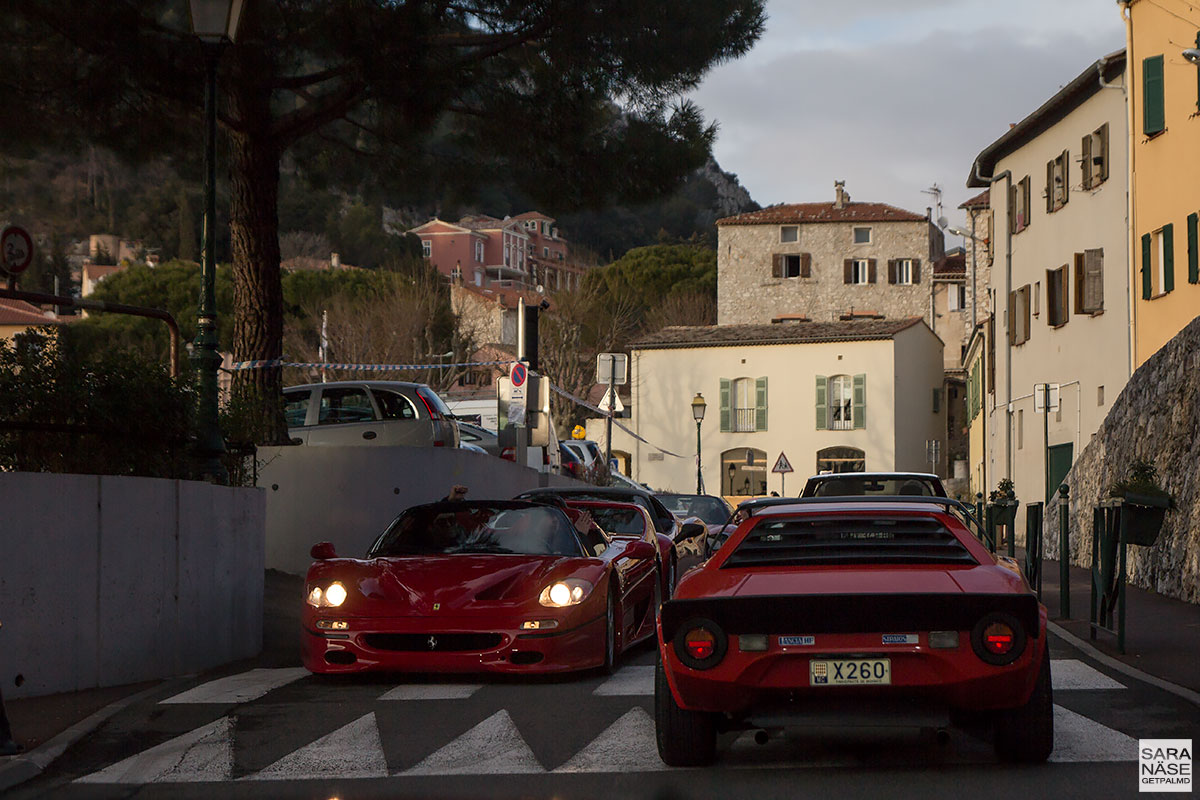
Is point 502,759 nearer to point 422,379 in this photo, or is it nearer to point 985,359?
point 985,359

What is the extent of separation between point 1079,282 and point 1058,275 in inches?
89.8

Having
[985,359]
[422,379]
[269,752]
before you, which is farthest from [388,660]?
[422,379]

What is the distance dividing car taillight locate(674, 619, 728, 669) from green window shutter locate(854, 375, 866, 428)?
59363 millimetres

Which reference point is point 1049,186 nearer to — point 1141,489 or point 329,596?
point 1141,489

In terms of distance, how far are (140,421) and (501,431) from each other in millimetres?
17605

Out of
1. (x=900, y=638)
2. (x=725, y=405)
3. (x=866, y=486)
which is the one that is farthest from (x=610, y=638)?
(x=725, y=405)

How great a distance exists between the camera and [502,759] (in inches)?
291

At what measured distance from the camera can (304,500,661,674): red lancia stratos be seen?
10086 millimetres

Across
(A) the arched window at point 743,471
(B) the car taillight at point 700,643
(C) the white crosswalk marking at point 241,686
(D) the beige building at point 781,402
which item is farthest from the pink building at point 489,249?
(B) the car taillight at point 700,643

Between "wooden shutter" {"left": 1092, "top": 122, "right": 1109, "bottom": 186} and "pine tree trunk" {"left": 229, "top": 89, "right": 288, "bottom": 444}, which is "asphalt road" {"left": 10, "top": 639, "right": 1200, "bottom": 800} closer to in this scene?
"pine tree trunk" {"left": 229, "top": 89, "right": 288, "bottom": 444}

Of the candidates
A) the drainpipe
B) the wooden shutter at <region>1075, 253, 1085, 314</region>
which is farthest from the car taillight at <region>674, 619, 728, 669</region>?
the wooden shutter at <region>1075, 253, 1085, 314</region>

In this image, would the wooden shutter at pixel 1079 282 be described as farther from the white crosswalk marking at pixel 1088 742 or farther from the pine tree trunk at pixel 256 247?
the white crosswalk marking at pixel 1088 742

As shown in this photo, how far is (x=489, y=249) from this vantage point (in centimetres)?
14488

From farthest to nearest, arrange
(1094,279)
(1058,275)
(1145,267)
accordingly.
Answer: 1. (1058,275)
2. (1094,279)
3. (1145,267)
